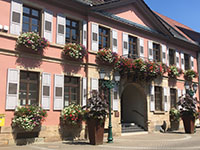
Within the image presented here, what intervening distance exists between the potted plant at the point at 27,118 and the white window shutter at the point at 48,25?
351cm

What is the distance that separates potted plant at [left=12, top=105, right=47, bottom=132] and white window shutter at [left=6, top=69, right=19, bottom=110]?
0.32 metres

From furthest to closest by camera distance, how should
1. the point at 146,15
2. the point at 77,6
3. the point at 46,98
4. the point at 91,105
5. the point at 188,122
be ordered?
the point at 146,15 → the point at 188,122 → the point at 77,6 → the point at 46,98 → the point at 91,105

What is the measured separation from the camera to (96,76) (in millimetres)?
13641

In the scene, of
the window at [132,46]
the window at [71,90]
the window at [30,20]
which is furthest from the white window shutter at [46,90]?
the window at [132,46]

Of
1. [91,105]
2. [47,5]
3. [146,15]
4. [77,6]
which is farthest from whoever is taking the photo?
[146,15]

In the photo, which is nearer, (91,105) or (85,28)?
(91,105)

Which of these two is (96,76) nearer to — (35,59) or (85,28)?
(85,28)

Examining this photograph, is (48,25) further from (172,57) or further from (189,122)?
(172,57)

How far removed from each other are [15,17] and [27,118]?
4482 mm

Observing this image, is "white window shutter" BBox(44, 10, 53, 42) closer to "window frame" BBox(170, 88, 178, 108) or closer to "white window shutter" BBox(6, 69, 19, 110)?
"white window shutter" BBox(6, 69, 19, 110)

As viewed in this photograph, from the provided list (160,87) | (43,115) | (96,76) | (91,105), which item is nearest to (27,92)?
(43,115)

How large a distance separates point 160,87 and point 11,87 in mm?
10922

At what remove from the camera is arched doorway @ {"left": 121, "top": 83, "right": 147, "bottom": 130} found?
16.4m

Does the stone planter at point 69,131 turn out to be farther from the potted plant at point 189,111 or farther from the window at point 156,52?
the window at point 156,52
